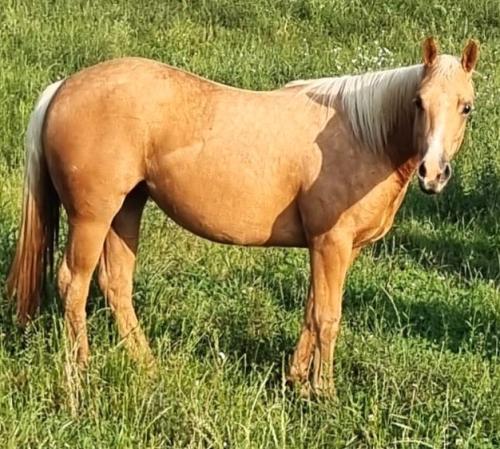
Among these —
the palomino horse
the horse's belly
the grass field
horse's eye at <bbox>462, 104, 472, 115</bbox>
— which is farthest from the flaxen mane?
the grass field

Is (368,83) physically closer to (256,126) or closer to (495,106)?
(256,126)

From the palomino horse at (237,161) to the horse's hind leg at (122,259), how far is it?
286 millimetres

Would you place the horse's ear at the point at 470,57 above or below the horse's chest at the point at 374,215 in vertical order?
above

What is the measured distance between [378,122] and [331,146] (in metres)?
0.23

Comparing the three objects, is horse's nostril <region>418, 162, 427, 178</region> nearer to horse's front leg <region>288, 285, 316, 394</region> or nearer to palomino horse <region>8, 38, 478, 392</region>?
palomino horse <region>8, 38, 478, 392</region>

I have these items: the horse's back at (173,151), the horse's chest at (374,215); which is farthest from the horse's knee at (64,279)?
the horse's chest at (374,215)

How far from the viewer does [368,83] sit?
4.35 metres

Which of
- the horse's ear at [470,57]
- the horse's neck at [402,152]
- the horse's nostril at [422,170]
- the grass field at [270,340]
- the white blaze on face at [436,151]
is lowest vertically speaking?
the grass field at [270,340]

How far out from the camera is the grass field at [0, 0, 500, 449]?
3793 mm

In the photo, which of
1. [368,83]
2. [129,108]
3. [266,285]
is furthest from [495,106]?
[129,108]

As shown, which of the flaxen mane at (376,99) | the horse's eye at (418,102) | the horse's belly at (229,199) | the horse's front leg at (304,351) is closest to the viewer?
the horse's eye at (418,102)

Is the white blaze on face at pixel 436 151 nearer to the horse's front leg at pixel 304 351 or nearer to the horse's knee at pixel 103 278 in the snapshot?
the horse's front leg at pixel 304 351

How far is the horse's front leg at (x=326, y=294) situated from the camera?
14.1ft

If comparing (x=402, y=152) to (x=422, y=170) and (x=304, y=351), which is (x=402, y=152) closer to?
(x=422, y=170)
